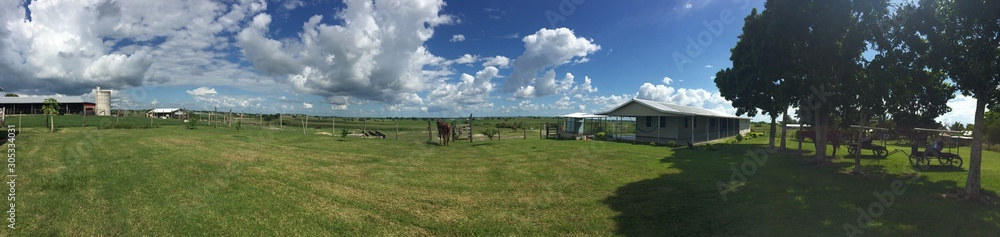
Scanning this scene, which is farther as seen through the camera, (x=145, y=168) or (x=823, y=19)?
(x=823, y=19)

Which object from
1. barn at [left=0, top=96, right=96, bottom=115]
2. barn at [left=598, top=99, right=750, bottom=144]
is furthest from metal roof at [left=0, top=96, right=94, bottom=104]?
barn at [left=598, top=99, right=750, bottom=144]

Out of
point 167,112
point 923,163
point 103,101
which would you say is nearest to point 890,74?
point 923,163

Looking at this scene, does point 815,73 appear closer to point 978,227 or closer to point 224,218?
point 978,227

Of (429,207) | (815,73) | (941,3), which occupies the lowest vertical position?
(429,207)

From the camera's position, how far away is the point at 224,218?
6.29 metres

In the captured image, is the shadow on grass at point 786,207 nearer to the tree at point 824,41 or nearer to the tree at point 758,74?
the tree at point 824,41

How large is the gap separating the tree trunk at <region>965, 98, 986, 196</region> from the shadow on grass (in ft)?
1.75

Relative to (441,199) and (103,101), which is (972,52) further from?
(103,101)

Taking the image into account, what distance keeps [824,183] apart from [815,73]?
18.2ft

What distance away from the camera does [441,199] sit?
28.3 feet

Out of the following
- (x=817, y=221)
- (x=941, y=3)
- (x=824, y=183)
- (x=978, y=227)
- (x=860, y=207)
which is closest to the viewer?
(x=978, y=227)

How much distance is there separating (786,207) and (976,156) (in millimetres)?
4496

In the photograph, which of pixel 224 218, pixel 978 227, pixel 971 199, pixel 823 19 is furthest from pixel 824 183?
pixel 224 218

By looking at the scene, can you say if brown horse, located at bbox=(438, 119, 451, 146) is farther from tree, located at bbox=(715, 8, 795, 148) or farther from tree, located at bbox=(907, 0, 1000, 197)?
tree, located at bbox=(907, 0, 1000, 197)
